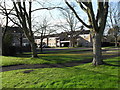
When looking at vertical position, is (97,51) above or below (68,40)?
below

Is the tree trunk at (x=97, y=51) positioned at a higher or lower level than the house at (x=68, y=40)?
lower

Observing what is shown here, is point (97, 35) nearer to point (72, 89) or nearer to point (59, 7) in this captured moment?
point (72, 89)

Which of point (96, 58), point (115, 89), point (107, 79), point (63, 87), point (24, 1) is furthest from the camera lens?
point (24, 1)

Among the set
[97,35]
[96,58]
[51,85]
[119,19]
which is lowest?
[51,85]

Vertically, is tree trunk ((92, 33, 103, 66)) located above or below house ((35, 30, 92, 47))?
below

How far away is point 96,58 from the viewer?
8500 mm

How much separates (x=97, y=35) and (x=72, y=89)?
4940 millimetres

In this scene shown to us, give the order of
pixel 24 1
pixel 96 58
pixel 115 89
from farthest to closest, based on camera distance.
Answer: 1. pixel 24 1
2. pixel 96 58
3. pixel 115 89

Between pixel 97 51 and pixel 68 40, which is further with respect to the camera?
pixel 68 40

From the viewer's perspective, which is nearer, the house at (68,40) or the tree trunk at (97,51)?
the tree trunk at (97,51)

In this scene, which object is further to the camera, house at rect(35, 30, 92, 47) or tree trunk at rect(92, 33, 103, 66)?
house at rect(35, 30, 92, 47)

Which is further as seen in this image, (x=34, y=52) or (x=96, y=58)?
(x=34, y=52)

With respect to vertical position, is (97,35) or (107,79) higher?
(97,35)

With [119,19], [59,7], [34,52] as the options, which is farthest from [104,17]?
[119,19]
